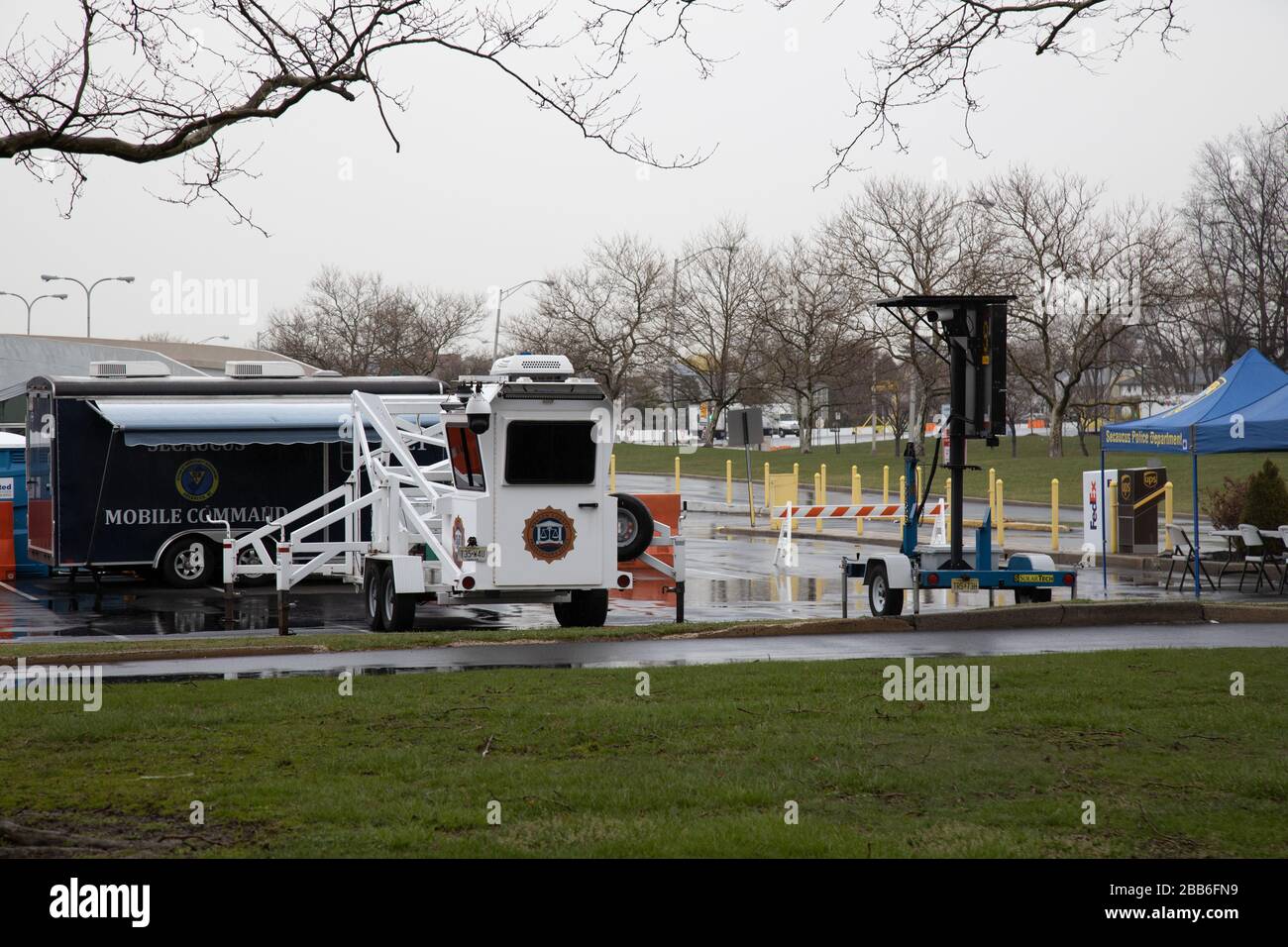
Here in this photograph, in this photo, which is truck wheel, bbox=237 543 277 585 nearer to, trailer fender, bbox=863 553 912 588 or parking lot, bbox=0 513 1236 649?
parking lot, bbox=0 513 1236 649

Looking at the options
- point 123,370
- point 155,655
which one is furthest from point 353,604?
point 155,655

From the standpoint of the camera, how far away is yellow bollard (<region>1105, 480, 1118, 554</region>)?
88.0ft

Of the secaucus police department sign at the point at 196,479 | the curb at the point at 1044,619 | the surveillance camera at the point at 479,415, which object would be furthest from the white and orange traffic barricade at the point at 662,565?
the secaucus police department sign at the point at 196,479

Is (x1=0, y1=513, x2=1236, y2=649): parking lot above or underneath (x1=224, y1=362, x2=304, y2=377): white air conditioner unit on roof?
underneath

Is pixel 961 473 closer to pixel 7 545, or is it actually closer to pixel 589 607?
pixel 589 607

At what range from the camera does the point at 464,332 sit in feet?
255

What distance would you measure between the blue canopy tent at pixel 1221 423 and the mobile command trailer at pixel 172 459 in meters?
10.7

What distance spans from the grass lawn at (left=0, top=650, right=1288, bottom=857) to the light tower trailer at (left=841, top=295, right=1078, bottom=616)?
500 cm

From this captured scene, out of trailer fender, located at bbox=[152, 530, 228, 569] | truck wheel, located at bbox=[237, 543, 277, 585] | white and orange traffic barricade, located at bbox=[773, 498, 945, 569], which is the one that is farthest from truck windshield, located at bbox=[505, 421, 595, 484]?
white and orange traffic barricade, located at bbox=[773, 498, 945, 569]

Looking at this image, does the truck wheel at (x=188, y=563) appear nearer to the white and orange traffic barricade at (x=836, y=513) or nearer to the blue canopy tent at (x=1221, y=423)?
the white and orange traffic barricade at (x=836, y=513)

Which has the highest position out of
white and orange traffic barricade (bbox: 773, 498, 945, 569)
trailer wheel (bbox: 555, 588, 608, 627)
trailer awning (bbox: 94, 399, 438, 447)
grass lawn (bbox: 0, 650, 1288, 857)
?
trailer awning (bbox: 94, 399, 438, 447)

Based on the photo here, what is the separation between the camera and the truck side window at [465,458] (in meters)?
16.2

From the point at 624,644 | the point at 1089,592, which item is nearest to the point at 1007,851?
the point at 624,644

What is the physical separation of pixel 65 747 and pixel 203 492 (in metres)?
15.0
